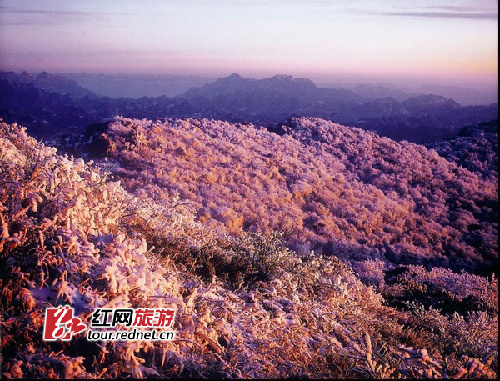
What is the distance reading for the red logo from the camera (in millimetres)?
2883

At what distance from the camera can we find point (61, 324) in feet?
9.61

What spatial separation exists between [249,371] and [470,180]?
1878 cm

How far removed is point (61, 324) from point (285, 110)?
197 ft

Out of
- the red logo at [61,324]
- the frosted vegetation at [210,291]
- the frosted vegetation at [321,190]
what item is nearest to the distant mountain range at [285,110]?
the frosted vegetation at [321,190]

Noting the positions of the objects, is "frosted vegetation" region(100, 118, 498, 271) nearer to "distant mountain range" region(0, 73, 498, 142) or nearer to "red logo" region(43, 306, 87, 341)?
"red logo" region(43, 306, 87, 341)

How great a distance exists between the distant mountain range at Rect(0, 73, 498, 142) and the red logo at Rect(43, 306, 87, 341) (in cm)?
3508

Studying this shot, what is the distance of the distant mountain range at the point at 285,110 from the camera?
55.3 m

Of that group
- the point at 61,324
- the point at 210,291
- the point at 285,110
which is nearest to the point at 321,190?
the point at 210,291

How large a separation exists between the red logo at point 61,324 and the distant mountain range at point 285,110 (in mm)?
35084

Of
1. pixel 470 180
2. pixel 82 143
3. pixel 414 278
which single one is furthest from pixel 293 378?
pixel 470 180

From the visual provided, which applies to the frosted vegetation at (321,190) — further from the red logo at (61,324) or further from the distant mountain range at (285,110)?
the distant mountain range at (285,110)

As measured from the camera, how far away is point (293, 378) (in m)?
3.20

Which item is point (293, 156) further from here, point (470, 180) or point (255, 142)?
point (470, 180)

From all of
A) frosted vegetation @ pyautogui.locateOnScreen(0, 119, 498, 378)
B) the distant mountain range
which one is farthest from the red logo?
the distant mountain range
